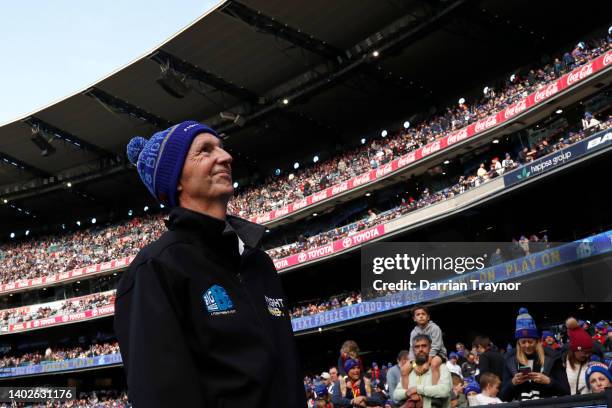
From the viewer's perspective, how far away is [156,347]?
182cm

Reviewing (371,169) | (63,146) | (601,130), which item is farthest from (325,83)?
(63,146)

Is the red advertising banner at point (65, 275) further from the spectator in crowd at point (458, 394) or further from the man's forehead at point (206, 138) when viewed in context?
the man's forehead at point (206, 138)

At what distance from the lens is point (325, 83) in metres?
33.8

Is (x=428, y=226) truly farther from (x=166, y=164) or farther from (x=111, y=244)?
(x=166, y=164)

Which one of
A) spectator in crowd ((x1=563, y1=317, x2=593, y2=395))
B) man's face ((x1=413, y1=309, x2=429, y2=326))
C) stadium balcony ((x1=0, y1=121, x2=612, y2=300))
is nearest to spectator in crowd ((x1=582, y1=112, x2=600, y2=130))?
stadium balcony ((x1=0, y1=121, x2=612, y2=300))

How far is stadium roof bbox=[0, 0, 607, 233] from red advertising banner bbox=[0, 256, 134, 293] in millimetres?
5486

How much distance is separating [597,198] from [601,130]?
4.59 metres

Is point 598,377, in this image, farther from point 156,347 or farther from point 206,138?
point 156,347

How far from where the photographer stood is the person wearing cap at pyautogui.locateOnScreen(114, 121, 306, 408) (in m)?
1.82

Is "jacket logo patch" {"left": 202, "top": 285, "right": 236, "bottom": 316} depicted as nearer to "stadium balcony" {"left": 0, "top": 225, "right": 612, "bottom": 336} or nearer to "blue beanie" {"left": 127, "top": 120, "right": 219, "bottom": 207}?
"blue beanie" {"left": 127, "top": 120, "right": 219, "bottom": 207}

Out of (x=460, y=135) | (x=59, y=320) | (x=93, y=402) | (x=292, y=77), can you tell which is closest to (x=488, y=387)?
(x=460, y=135)

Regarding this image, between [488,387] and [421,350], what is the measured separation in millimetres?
844

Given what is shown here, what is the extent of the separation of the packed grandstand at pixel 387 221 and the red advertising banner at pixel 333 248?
6 cm

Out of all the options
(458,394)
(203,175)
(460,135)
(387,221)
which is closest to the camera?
(203,175)
